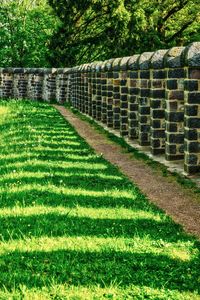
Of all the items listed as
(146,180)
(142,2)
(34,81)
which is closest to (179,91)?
(146,180)

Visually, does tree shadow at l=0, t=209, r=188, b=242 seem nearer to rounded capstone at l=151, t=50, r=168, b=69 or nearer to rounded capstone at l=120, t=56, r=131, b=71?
rounded capstone at l=151, t=50, r=168, b=69

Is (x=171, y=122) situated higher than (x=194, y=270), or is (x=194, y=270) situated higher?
(x=171, y=122)

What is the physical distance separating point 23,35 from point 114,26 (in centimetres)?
631

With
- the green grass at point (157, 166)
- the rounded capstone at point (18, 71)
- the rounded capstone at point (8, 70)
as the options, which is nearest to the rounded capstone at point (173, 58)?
the green grass at point (157, 166)

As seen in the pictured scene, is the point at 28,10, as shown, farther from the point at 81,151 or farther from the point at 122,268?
the point at 122,268

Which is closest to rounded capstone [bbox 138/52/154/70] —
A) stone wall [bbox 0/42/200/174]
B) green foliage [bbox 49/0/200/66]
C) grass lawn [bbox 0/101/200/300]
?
stone wall [bbox 0/42/200/174]

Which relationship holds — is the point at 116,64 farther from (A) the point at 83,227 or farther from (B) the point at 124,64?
(A) the point at 83,227

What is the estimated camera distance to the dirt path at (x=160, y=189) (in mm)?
6613

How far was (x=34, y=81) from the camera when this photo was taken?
105 ft

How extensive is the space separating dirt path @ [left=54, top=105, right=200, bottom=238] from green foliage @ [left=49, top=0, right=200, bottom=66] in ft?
87.7

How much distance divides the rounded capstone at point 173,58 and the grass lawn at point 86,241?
2.35 m

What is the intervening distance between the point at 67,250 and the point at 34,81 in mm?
27247

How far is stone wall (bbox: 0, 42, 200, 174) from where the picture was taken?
9.34 metres

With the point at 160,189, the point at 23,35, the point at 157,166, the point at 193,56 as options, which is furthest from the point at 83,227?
the point at 23,35
